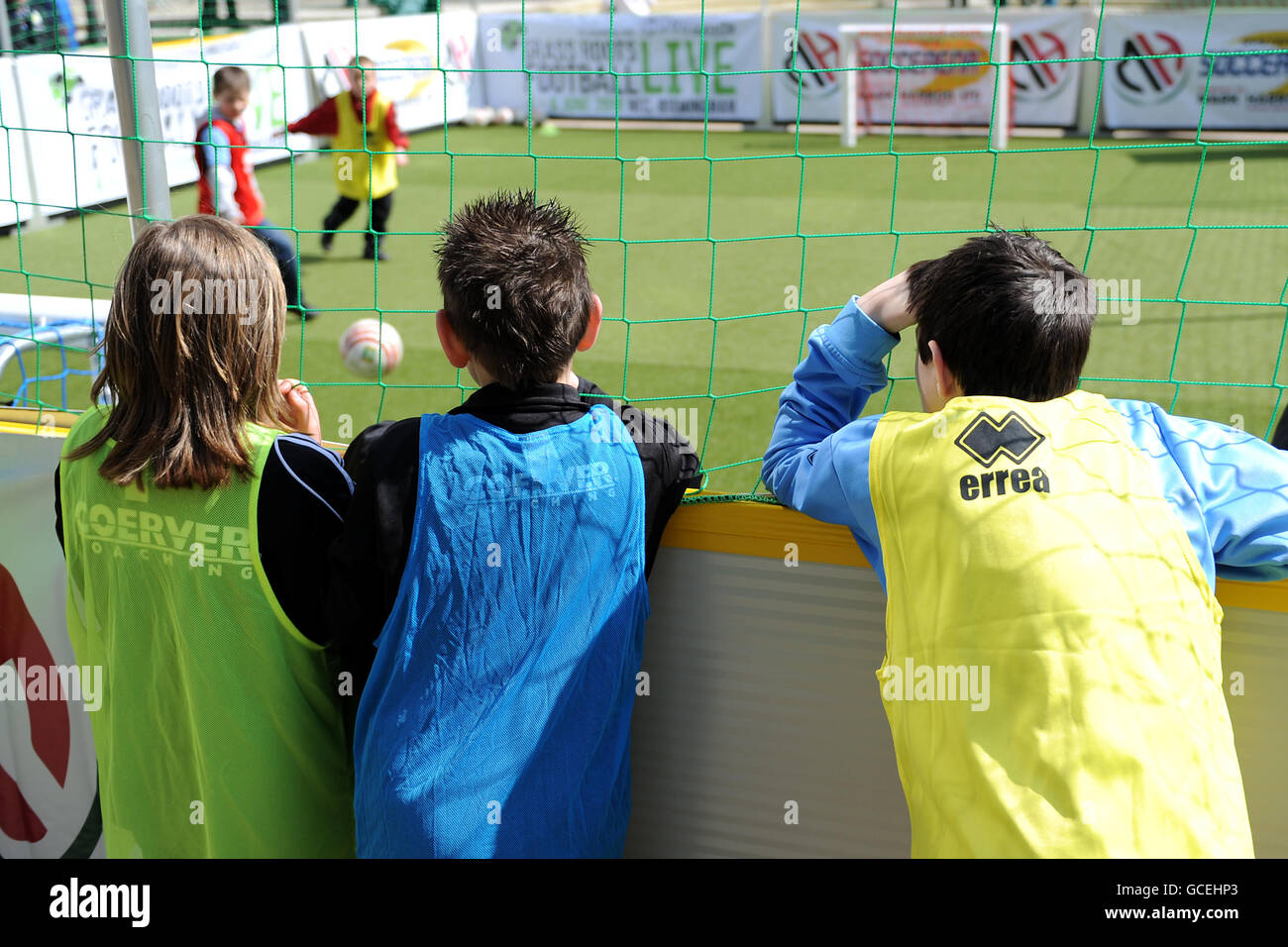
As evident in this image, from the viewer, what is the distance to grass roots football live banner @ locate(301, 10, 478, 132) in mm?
13328

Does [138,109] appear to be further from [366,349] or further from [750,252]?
[750,252]

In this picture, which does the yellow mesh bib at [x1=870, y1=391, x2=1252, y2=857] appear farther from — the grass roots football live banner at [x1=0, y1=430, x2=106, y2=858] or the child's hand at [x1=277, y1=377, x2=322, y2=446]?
the grass roots football live banner at [x1=0, y1=430, x2=106, y2=858]

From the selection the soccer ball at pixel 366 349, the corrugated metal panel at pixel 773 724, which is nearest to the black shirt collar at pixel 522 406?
the corrugated metal panel at pixel 773 724

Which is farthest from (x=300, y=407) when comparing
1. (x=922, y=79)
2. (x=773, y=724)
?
(x=922, y=79)

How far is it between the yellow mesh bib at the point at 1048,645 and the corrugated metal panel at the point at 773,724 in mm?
462

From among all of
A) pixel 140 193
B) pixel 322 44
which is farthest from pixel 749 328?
pixel 322 44

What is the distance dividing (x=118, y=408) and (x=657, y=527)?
907 millimetres

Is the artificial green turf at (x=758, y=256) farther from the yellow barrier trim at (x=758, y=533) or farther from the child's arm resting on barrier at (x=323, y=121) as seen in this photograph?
the yellow barrier trim at (x=758, y=533)

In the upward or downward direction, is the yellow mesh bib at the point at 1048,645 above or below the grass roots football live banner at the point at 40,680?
above

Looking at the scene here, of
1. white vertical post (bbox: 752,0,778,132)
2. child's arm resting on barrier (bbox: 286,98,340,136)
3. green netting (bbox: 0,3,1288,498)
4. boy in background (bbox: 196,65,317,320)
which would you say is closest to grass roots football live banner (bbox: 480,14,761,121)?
white vertical post (bbox: 752,0,778,132)

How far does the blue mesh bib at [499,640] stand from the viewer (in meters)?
1.72
